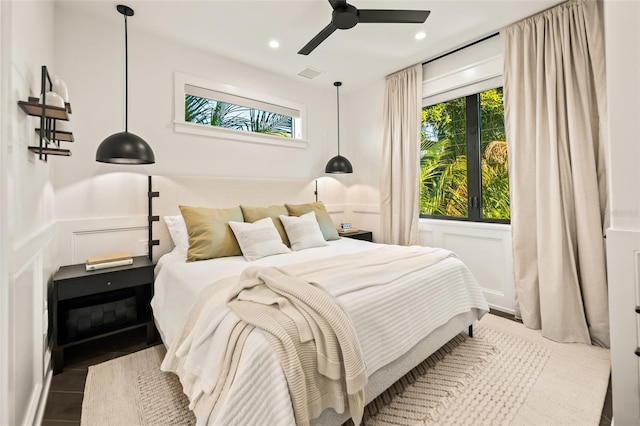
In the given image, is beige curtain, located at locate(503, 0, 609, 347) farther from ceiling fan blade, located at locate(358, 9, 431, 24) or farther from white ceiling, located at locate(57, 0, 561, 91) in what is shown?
ceiling fan blade, located at locate(358, 9, 431, 24)

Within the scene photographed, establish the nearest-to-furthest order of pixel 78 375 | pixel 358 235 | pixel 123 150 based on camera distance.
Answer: pixel 78 375 → pixel 123 150 → pixel 358 235

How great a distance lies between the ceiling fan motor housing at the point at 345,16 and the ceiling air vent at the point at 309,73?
156cm

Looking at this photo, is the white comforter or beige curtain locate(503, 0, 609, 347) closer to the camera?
the white comforter

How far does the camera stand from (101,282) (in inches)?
86.7

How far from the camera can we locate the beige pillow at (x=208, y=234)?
2515mm

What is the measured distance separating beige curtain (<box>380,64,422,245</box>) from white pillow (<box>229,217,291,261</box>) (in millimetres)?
1707

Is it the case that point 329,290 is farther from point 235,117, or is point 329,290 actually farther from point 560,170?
point 235,117

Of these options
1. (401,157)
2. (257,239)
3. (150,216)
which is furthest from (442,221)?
(150,216)

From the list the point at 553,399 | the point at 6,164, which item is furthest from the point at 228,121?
the point at 553,399

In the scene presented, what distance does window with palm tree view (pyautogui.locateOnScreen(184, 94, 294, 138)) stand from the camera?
3.29 metres

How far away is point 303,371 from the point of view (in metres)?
1.20

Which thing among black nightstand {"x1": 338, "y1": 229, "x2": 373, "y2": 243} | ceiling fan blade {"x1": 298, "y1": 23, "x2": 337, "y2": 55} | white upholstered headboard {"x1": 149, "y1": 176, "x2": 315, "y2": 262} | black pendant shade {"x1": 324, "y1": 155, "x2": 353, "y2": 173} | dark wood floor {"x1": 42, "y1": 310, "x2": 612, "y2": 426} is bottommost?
dark wood floor {"x1": 42, "y1": 310, "x2": 612, "y2": 426}

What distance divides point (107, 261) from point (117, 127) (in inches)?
49.1

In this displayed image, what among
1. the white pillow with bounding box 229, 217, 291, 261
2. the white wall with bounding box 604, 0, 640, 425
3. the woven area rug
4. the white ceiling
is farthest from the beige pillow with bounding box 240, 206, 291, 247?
the white wall with bounding box 604, 0, 640, 425
